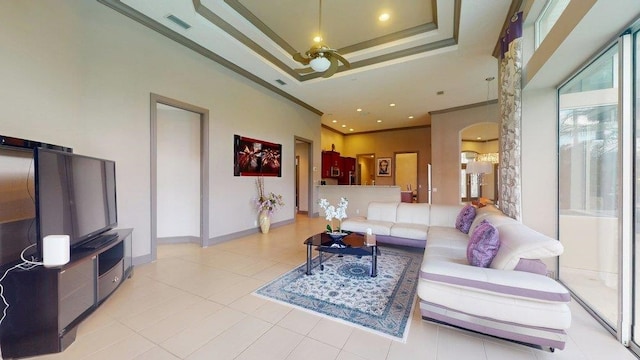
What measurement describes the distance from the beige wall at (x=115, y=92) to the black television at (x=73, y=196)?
1.93ft

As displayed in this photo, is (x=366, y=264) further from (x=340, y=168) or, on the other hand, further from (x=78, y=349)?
(x=340, y=168)

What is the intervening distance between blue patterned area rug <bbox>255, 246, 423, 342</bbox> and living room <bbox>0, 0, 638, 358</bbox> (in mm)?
1904

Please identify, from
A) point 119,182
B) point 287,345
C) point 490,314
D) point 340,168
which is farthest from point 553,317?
point 340,168

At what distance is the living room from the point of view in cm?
230

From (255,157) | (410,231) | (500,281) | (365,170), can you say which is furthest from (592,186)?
(365,170)

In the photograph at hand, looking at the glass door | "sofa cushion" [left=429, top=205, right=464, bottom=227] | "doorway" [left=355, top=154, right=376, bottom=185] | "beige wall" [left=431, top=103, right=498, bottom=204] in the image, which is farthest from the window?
"doorway" [left=355, top=154, right=376, bottom=185]

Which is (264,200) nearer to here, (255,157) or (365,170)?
(255,157)

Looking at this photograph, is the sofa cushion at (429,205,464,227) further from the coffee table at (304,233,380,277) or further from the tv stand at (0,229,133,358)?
the tv stand at (0,229,133,358)

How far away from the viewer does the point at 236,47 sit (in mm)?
4051

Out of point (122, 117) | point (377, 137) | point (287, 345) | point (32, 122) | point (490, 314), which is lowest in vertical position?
point (287, 345)

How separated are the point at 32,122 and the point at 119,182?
3.41 feet

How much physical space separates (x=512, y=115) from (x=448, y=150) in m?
4.48

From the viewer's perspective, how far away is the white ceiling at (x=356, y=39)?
3.30m

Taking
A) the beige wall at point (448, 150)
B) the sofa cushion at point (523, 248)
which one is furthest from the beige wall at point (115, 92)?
the beige wall at point (448, 150)
